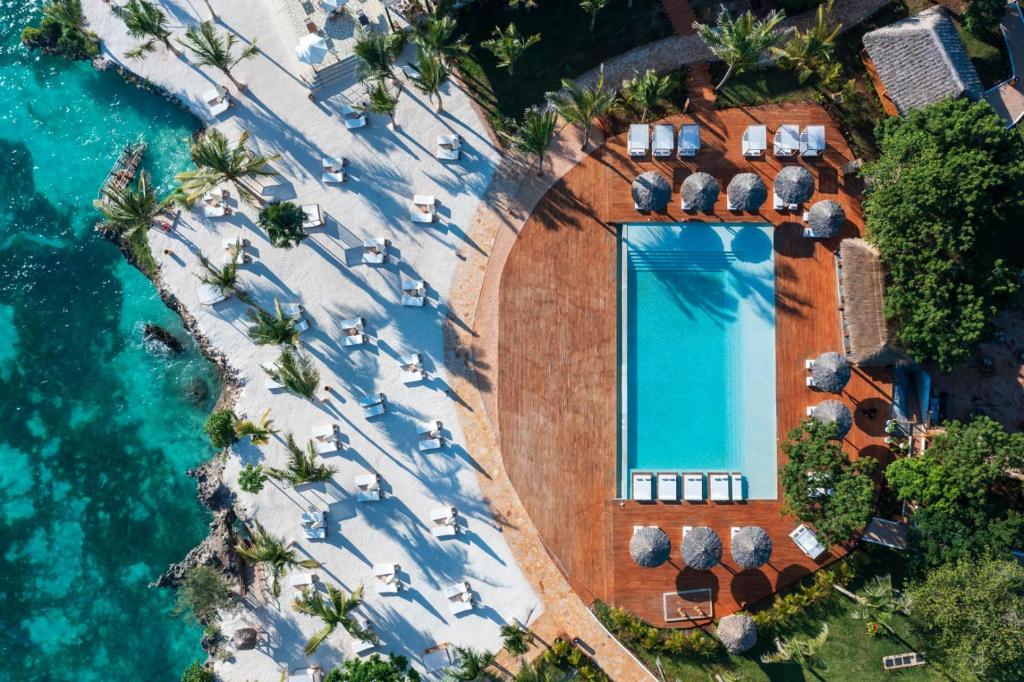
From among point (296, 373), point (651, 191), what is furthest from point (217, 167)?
point (651, 191)

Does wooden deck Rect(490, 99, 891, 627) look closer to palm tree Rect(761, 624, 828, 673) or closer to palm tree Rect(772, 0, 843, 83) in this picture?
palm tree Rect(772, 0, 843, 83)

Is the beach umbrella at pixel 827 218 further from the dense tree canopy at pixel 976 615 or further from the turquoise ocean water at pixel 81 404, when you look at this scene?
the turquoise ocean water at pixel 81 404

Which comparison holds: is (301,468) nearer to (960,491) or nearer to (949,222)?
(960,491)


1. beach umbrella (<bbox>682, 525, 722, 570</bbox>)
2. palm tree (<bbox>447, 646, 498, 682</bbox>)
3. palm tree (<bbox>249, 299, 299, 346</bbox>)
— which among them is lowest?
palm tree (<bbox>447, 646, 498, 682</bbox>)

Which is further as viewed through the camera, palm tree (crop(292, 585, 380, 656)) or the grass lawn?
the grass lawn

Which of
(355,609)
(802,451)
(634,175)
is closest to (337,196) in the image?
(634,175)

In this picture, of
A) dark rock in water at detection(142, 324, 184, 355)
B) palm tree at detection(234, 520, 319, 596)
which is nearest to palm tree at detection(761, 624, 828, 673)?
palm tree at detection(234, 520, 319, 596)

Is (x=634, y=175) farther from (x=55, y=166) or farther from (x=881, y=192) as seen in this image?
(x=55, y=166)

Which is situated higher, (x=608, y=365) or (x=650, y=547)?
(x=608, y=365)
